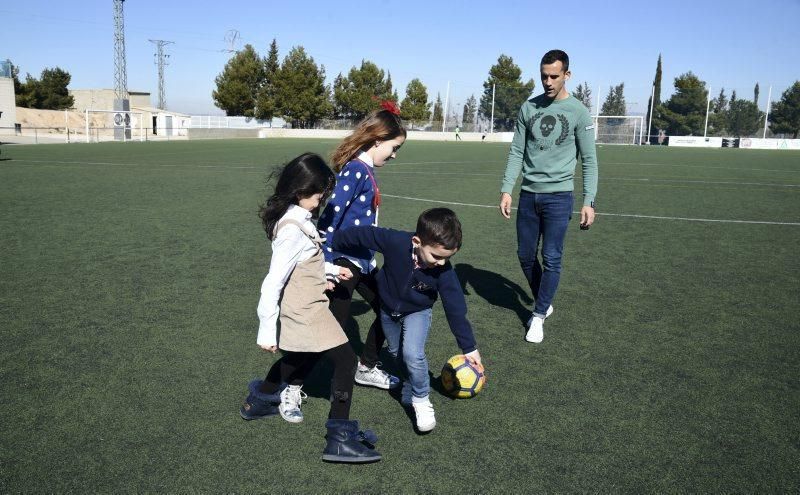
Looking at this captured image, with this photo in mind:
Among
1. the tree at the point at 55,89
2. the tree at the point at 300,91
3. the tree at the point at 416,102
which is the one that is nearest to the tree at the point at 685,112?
the tree at the point at 416,102

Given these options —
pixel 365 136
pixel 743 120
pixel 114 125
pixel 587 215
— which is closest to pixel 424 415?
pixel 365 136

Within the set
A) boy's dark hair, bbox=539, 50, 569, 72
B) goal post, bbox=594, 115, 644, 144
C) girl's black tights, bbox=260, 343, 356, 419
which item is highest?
goal post, bbox=594, 115, 644, 144

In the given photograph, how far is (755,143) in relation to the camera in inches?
2338

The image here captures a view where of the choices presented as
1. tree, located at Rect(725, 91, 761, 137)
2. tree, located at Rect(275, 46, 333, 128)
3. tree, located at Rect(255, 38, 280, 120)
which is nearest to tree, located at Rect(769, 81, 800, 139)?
tree, located at Rect(725, 91, 761, 137)

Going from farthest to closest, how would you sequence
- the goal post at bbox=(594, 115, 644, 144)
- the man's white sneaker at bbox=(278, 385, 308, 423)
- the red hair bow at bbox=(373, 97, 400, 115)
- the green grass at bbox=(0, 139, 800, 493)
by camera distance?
the goal post at bbox=(594, 115, 644, 144) < the red hair bow at bbox=(373, 97, 400, 115) < the man's white sneaker at bbox=(278, 385, 308, 423) < the green grass at bbox=(0, 139, 800, 493)

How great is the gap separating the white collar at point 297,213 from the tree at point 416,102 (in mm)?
75658

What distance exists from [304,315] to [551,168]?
2.67 m

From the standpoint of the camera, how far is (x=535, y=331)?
5023 mm

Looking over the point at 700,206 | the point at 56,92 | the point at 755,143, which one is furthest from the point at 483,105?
the point at 700,206

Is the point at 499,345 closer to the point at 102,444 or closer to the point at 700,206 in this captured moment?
the point at 102,444

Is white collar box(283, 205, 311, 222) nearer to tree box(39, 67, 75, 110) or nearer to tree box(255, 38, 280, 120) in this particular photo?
tree box(255, 38, 280, 120)

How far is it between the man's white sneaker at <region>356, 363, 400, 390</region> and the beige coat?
811 millimetres

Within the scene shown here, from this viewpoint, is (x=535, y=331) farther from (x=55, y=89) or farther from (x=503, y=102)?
(x=55, y=89)

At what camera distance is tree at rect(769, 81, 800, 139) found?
7288 centimetres
